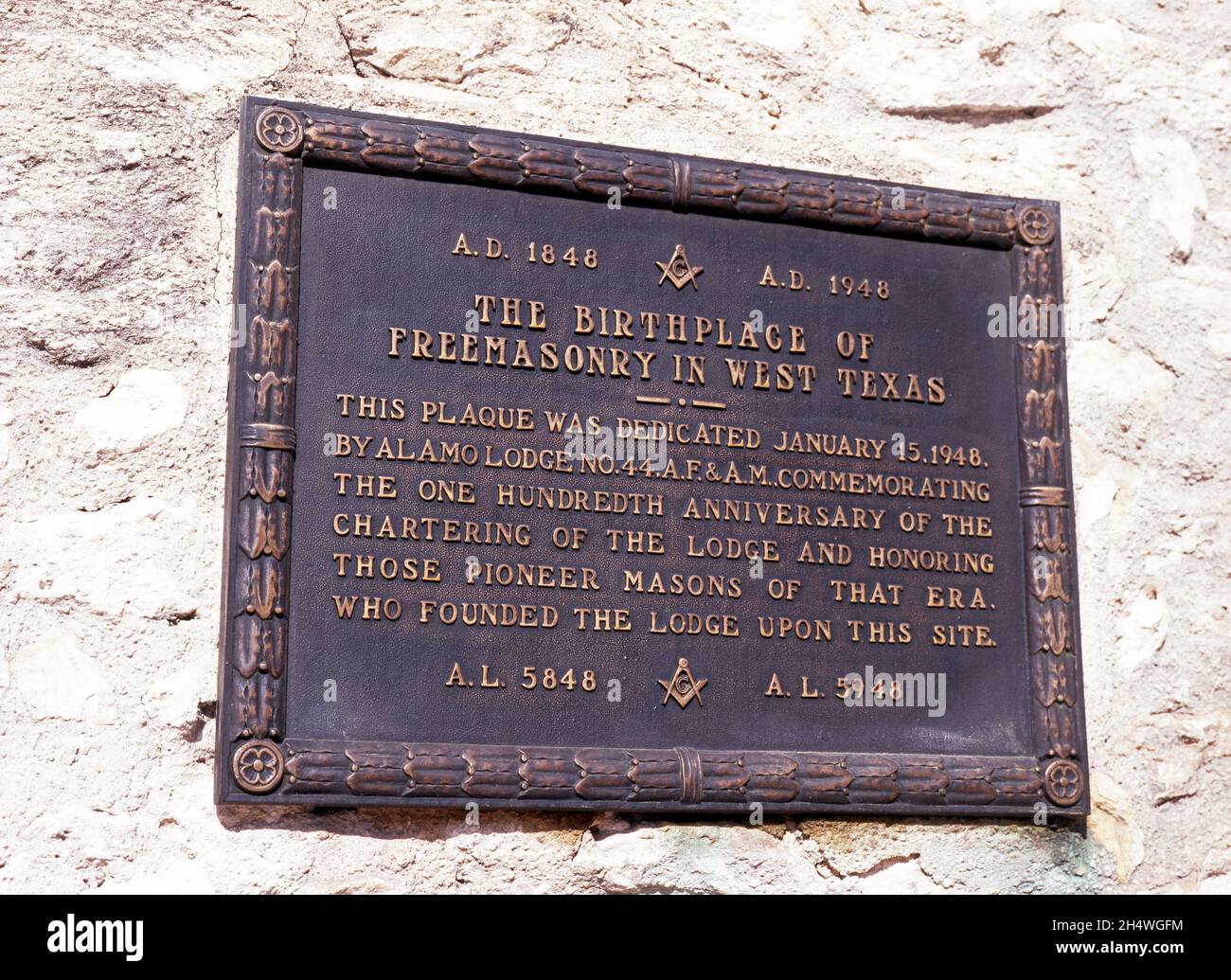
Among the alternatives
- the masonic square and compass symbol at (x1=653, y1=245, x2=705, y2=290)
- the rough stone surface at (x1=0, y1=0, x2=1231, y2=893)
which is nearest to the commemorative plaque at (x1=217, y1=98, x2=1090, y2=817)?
the masonic square and compass symbol at (x1=653, y1=245, x2=705, y2=290)

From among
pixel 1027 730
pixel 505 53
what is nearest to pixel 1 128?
pixel 505 53

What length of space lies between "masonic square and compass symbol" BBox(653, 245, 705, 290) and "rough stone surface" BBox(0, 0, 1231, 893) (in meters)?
0.30

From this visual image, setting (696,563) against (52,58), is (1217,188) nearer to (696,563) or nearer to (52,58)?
(696,563)

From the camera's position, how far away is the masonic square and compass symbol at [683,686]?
11.6 feet

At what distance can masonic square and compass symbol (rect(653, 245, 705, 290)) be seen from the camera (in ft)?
12.4

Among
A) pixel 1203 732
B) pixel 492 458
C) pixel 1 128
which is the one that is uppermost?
pixel 1 128

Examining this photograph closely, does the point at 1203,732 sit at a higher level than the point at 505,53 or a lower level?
lower

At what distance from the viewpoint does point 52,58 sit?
137 inches

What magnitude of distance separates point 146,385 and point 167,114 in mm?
623
